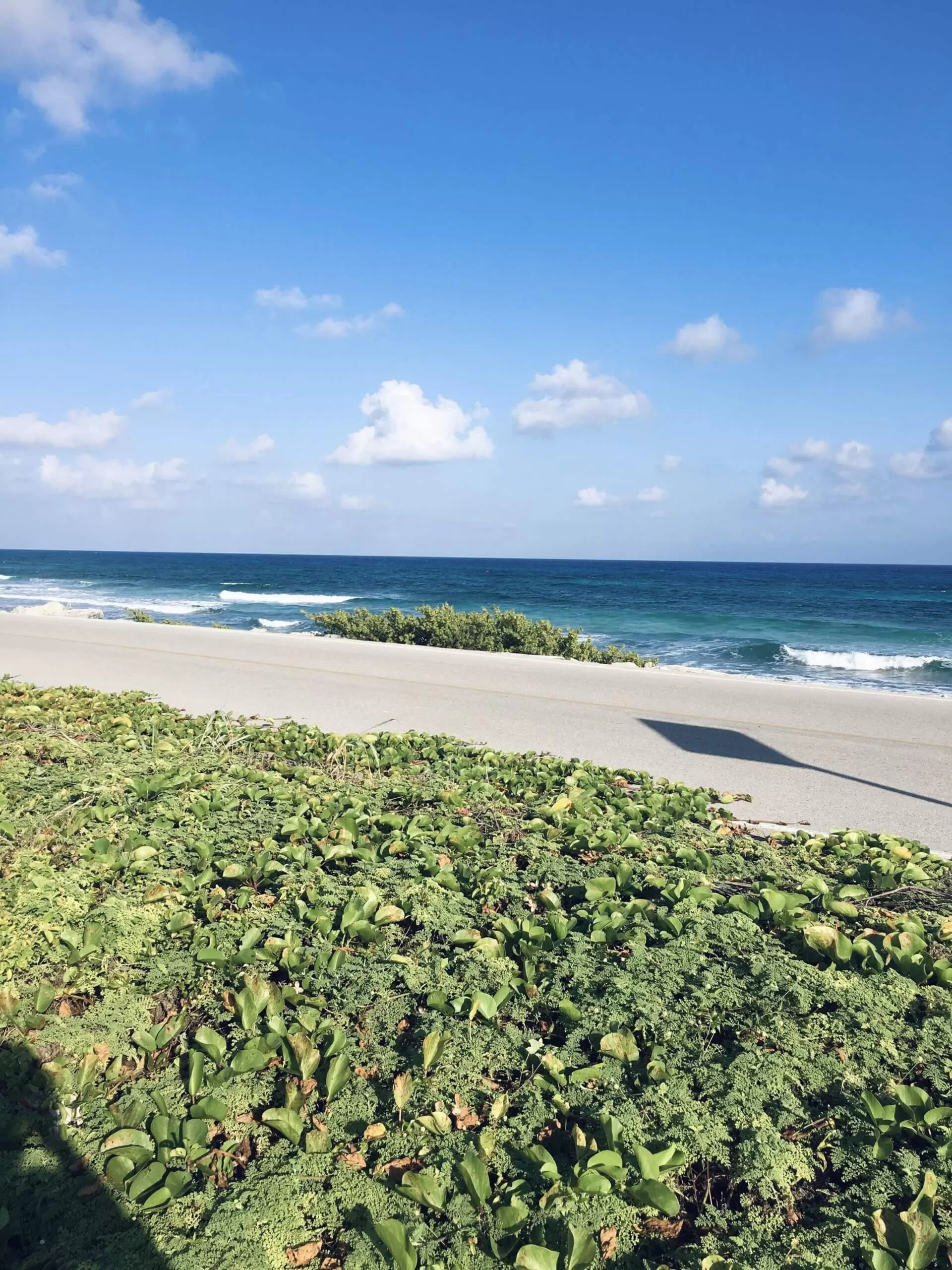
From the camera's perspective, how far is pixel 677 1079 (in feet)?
7.90

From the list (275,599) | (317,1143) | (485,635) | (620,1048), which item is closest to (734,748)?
(620,1048)

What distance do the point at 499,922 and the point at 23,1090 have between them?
171 cm

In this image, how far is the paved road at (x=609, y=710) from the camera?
19.7 ft

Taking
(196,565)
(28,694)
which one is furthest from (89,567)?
(28,694)

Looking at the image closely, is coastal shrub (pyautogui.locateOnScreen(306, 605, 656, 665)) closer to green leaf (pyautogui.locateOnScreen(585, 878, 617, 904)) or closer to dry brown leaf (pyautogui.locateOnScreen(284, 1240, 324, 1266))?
green leaf (pyautogui.locateOnScreen(585, 878, 617, 904))

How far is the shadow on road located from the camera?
19.9 ft

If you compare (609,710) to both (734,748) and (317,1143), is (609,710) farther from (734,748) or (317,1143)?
(317,1143)

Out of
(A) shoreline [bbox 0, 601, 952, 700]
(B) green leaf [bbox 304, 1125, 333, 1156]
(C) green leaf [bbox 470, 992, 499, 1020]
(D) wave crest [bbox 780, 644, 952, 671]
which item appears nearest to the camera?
(B) green leaf [bbox 304, 1125, 333, 1156]

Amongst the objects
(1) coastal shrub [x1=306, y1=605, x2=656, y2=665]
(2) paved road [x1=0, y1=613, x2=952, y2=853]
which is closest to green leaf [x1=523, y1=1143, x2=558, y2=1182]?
(2) paved road [x1=0, y1=613, x2=952, y2=853]

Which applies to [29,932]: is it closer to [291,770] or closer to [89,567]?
[291,770]

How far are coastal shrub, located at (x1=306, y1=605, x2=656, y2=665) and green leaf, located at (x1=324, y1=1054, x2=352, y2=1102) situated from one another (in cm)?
1268

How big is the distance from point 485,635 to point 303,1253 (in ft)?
47.2

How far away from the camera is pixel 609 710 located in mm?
8828

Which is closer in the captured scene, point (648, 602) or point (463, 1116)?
point (463, 1116)
